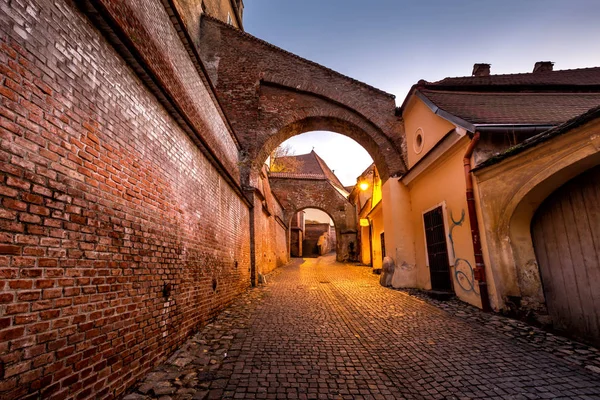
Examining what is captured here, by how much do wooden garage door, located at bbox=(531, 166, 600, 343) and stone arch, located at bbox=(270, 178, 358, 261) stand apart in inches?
773

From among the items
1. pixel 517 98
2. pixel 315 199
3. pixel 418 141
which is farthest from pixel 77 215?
pixel 315 199

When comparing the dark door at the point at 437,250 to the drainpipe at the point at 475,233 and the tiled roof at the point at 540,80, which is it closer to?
the drainpipe at the point at 475,233

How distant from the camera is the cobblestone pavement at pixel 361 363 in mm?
2627

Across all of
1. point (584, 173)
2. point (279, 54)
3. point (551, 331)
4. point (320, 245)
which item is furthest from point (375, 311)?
point (320, 245)

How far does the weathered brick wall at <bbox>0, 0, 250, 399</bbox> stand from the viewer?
1668mm

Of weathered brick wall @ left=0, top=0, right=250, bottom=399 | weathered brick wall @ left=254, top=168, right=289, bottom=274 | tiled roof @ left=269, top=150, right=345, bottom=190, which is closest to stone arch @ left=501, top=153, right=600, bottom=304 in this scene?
weathered brick wall @ left=0, top=0, right=250, bottom=399

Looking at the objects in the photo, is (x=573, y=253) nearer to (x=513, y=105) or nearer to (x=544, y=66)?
(x=513, y=105)

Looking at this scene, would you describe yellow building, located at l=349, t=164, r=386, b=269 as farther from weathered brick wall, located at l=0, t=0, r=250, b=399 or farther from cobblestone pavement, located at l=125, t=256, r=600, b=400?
weathered brick wall, located at l=0, t=0, r=250, b=399

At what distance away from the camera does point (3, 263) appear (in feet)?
5.17

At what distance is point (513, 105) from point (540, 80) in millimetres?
3781

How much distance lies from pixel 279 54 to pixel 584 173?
Answer: 9842 mm

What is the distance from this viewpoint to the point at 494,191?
5.34 meters

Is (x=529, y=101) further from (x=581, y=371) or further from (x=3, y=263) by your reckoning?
(x=3, y=263)

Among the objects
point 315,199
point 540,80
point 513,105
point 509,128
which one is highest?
point 540,80
